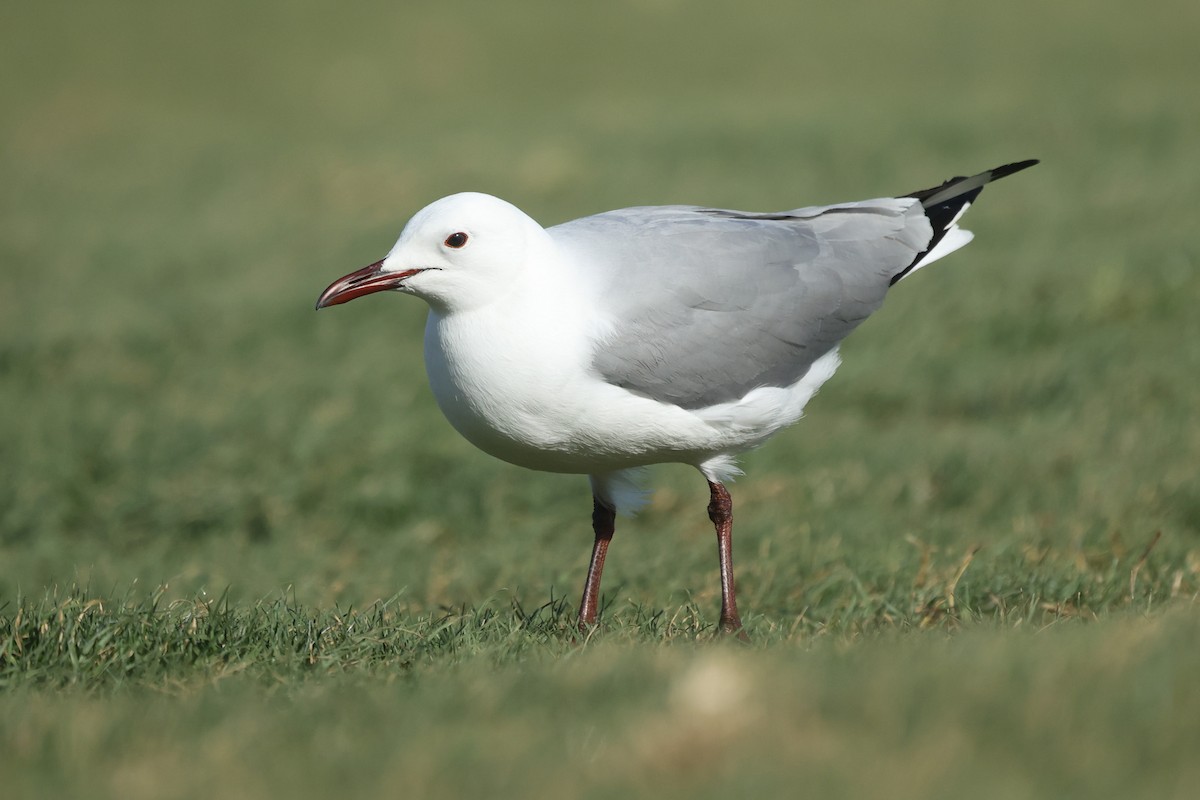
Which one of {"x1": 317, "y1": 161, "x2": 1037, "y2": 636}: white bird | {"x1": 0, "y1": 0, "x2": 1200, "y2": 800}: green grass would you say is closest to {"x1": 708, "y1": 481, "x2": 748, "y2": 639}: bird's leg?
{"x1": 317, "y1": 161, "x2": 1037, "y2": 636}: white bird

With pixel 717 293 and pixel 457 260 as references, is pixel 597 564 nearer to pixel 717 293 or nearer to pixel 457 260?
pixel 717 293

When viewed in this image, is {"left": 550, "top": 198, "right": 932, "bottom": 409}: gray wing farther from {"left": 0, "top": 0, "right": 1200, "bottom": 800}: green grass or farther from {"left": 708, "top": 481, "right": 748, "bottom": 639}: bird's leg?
{"left": 0, "top": 0, "right": 1200, "bottom": 800}: green grass

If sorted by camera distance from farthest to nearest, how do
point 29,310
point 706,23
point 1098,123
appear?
point 706,23, point 1098,123, point 29,310

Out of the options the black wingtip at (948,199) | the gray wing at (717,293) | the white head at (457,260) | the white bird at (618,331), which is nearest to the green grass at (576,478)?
the white bird at (618,331)

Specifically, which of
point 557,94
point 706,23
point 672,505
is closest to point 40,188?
point 557,94

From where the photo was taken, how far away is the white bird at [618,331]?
4.19 m

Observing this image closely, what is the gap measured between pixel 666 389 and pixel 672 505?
2325mm

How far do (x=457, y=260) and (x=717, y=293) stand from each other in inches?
35.0

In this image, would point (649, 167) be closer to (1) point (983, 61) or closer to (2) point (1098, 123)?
(2) point (1098, 123)

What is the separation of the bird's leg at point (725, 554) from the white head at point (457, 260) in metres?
1.15

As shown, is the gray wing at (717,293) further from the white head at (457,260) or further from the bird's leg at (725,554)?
the bird's leg at (725,554)

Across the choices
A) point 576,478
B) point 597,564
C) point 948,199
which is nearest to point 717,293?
point 597,564

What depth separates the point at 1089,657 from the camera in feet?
9.18

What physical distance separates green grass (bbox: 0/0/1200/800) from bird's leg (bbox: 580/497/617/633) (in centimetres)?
14
